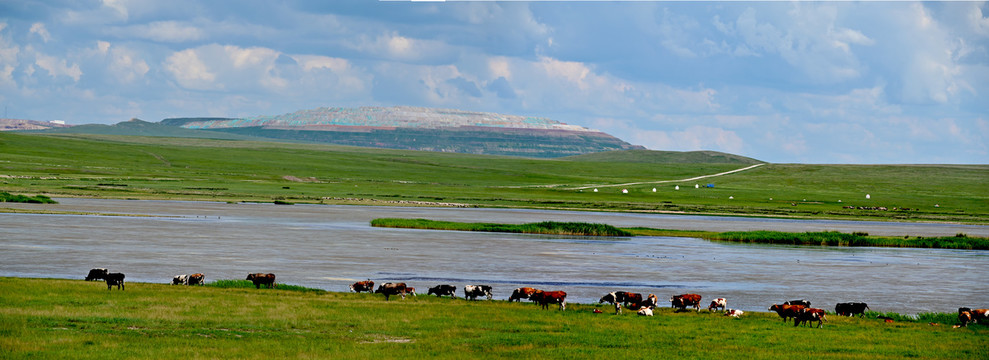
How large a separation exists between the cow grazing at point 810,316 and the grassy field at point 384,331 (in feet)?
1.67

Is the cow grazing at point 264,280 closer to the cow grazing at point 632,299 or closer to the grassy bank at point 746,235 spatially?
the cow grazing at point 632,299

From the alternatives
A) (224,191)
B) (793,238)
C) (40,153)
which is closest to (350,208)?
(224,191)

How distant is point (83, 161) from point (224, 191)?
7433 cm

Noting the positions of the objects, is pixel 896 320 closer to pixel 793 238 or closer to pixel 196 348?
pixel 196 348

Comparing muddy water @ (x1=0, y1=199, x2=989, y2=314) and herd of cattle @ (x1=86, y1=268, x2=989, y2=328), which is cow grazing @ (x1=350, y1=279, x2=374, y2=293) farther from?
muddy water @ (x1=0, y1=199, x2=989, y2=314)

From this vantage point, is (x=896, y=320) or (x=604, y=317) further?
(x=896, y=320)

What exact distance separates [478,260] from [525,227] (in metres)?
23.7

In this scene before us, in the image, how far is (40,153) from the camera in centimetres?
18875

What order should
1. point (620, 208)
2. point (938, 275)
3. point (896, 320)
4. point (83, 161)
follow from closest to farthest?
point (896, 320), point (938, 275), point (620, 208), point (83, 161)

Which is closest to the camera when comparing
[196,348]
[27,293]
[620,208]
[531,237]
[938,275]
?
[196,348]

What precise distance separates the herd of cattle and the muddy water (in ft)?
5.79

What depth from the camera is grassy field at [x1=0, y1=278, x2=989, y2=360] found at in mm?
19938

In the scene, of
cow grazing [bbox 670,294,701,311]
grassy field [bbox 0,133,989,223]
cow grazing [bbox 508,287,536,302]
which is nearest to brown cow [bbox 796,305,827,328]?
cow grazing [bbox 670,294,701,311]

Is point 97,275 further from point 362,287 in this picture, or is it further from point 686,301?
point 686,301
